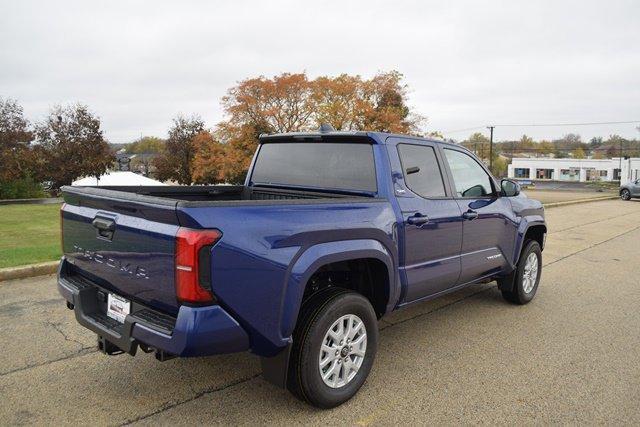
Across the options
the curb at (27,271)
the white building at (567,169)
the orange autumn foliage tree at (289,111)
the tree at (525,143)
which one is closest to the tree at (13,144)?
the orange autumn foliage tree at (289,111)

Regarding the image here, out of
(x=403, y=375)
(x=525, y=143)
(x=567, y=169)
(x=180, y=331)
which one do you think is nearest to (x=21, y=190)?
(x=403, y=375)

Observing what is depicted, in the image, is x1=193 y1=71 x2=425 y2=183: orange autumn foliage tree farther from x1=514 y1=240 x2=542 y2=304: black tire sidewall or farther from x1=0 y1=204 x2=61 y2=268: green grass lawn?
x1=514 y1=240 x2=542 y2=304: black tire sidewall

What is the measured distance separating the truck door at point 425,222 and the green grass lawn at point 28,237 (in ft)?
17.7

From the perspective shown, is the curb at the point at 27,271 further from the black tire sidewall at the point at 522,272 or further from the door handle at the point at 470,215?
the black tire sidewall at the point at 522,272

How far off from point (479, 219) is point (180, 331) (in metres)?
3.11

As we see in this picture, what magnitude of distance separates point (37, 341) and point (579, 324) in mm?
5204

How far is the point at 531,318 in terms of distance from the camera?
5.13 m

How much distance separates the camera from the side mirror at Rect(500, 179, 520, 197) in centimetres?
508

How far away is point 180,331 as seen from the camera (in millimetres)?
2465

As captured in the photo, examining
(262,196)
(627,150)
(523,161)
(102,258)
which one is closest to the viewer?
(102,258)

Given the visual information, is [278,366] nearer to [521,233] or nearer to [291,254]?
[291,254]

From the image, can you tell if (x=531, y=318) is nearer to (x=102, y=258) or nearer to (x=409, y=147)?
(x=409, y=147)

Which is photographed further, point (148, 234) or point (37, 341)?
point (37, 341)

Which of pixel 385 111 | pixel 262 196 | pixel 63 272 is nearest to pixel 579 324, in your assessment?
pixel 262 196
